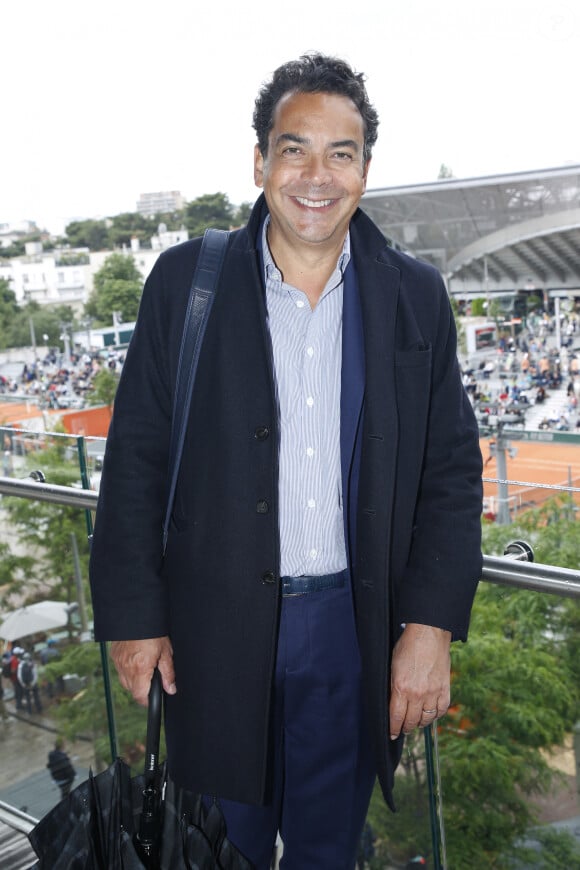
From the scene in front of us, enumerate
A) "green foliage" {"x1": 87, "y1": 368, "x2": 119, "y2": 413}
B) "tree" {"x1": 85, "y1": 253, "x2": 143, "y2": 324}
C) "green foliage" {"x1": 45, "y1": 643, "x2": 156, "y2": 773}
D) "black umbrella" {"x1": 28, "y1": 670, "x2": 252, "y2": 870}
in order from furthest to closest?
1. "tree" {"x1": 85, "y1": 253, "x2": 143, "y2": 324}
2. "green foliage" {"x1": 87, "y1": 368, "x2": 119, "y2": 413}
3. "green foliage" {"x1": 45, "y1": 643, "x2": 156, "y2": 773}
4. "black umbrella" {"x1": 28, "y1": 670, "x2": 252, "y2": 870}

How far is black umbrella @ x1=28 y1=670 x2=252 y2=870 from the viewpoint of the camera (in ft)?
3.34

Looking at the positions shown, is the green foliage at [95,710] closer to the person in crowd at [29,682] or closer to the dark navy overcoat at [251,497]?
the person in crowd at [29,682]

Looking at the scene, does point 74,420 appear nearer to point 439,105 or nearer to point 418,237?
point 418,237

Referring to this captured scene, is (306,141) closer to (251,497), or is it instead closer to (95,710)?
(251,497)

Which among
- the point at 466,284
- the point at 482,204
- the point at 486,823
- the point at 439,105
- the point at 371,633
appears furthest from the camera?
the point at 439,105

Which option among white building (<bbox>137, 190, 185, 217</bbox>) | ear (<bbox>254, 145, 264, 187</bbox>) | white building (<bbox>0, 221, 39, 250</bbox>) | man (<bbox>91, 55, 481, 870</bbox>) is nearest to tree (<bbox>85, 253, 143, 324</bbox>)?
white building (<bbox>137, 190, 185, 217</bbox>)

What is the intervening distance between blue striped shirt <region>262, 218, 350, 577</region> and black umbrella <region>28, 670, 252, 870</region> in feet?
1.00

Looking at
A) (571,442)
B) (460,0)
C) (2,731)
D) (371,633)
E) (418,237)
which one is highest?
(460,0)

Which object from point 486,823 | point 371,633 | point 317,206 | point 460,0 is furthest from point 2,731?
point 460,0

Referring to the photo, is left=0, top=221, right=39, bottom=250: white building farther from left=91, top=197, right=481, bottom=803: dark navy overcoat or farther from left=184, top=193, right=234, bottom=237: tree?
left=91, top=197, right=481, bottom=803: dark navy overcoat

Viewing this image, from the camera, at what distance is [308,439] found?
1.14 m

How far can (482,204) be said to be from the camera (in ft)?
92.8

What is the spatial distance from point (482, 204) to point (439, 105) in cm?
1583

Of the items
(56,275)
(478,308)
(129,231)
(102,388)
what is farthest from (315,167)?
(56,275)
